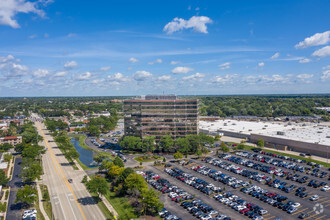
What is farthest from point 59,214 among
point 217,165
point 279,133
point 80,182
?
point 279,133

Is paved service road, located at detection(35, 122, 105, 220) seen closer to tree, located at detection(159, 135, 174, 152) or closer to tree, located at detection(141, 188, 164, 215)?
tree, located at detection(141, 188, 164, 215)

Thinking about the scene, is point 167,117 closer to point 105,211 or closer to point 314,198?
point 105,211

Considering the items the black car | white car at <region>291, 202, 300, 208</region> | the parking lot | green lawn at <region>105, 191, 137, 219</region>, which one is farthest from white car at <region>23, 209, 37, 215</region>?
white car at <region>291, 202, 300, 208</region>

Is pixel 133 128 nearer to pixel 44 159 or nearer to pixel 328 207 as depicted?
pixel 44 159

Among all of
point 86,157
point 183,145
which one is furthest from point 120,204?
point 86,157

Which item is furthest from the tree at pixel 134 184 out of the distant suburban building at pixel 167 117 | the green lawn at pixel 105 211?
the distant suburban building at pixel 167 117

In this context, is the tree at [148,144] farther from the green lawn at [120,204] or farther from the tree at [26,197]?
the tree at [26,197]
